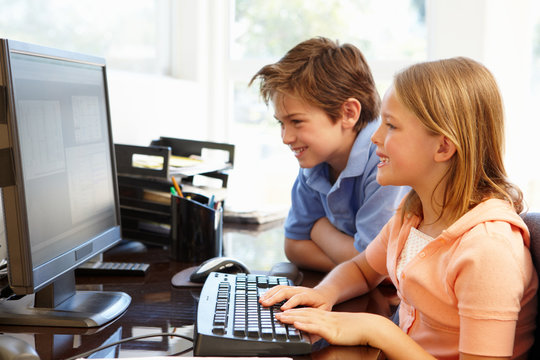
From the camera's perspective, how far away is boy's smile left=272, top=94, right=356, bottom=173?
1396mm

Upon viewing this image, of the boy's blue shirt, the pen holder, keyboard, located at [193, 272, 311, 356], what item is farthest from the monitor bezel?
the boy's blue shirt

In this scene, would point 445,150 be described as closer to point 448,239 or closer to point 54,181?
point 448,239

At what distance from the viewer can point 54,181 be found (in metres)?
0.91

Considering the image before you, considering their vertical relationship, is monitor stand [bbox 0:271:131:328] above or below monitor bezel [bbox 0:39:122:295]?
below

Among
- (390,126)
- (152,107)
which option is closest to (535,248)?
(390,126)

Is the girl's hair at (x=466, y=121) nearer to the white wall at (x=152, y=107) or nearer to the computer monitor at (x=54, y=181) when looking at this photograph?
the computer monitor at (x=54, y=181)

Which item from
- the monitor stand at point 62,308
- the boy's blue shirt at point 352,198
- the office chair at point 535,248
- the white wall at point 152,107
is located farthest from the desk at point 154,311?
the white wall at point 152,107

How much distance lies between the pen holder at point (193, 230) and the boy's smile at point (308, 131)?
0.86 feet

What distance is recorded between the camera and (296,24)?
266 cm

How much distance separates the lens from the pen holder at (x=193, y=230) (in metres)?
1.35

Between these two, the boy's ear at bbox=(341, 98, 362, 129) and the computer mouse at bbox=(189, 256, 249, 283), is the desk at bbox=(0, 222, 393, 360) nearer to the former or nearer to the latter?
the computer mouse at bbox=(189, 256, 249, 283)

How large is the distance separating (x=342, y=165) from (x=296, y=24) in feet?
4.52

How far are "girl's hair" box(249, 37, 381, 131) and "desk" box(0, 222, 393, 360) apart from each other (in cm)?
41

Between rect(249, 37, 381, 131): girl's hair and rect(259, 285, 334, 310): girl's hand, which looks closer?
rect(259, 285, 334, 310): girl's hand
